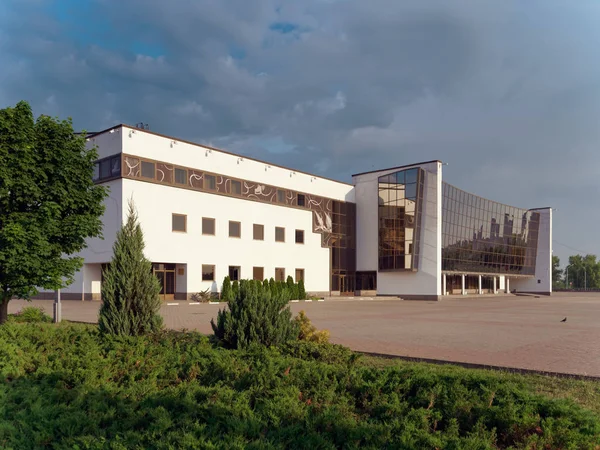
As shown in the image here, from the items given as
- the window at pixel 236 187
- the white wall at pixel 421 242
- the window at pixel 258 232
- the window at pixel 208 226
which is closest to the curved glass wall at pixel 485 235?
the white wall at pixel 421 242

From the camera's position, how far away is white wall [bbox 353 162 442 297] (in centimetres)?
4628

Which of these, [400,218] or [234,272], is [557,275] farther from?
[234,272]

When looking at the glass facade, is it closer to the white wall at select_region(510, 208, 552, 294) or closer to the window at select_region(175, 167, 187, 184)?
the window at select_region(175, 167, 187, 184)

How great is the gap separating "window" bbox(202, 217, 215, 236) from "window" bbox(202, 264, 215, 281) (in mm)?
2332

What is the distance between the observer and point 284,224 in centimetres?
4206

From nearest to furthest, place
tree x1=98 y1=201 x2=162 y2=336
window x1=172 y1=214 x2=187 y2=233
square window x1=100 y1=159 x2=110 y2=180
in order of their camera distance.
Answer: tree x1=98 y1=201 x2=162 y2=336
square window x1=100 y1=159 x2=110 y2=180
window x1=172 y1=214 x2=187 y2=233

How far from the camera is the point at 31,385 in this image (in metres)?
6.44

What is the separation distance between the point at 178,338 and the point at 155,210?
78.1 feet

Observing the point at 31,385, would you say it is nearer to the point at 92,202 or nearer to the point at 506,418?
the point at 506,418

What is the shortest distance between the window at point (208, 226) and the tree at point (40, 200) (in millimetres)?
21190

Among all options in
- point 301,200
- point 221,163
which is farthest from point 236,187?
point 301,200

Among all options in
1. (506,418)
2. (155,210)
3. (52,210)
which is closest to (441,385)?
(506,418)

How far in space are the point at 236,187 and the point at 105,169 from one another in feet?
→ 31.7

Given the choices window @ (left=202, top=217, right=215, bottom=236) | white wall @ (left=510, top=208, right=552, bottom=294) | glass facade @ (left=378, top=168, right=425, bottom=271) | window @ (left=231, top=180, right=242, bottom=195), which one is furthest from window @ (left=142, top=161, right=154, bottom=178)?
white wall @ (left=510, top=208, right=552, bottom=294)
